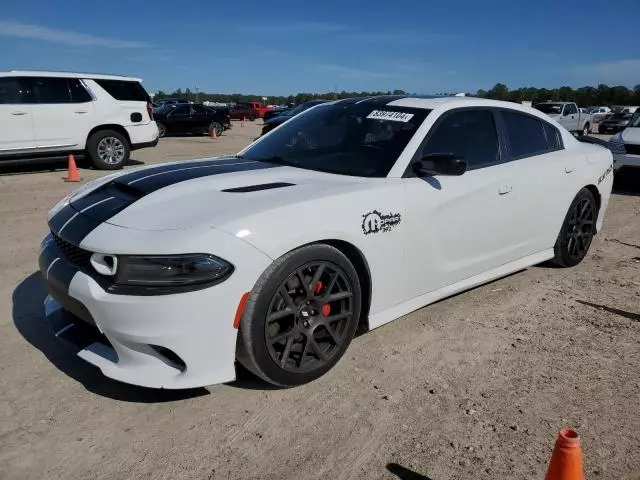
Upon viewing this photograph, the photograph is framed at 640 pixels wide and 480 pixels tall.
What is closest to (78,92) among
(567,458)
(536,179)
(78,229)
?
(78,229)

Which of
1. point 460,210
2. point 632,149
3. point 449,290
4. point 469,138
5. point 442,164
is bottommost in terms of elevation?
point 449,290

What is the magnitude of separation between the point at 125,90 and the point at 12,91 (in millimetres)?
2197

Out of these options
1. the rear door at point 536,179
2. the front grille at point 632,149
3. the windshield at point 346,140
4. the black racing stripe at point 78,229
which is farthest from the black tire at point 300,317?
the front grille at point 632,149

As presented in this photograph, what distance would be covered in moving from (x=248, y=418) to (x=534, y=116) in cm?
357

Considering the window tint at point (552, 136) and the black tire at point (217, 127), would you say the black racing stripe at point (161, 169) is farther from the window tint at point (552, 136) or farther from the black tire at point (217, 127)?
the black tire at point (217, 127)

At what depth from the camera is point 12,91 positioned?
10.4 metres

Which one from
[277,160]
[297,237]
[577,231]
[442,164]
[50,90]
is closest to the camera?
[297,237]

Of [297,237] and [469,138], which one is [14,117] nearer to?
[469,138]

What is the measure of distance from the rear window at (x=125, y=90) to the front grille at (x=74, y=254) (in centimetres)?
946

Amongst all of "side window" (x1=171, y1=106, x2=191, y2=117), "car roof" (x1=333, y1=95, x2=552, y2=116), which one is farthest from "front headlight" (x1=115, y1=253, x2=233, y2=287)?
"side window" (x1=171, y1=106, x2=191, y2=117)

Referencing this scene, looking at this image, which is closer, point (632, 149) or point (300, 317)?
point (300, 317)

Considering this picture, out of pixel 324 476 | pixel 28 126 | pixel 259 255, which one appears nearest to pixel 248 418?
pixel 324 476

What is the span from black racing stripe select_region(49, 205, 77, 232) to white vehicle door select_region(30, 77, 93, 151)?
8467 millimetres

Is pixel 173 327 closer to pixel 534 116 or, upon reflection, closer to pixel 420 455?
pixel 420 455
